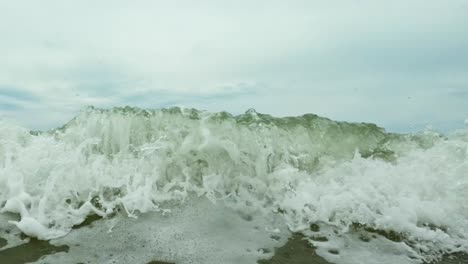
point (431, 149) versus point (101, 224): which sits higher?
point (431, 149)

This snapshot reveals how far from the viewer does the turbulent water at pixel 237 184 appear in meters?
4.42

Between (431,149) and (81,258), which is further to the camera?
(431,149)

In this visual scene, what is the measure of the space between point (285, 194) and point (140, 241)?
5.91 ft

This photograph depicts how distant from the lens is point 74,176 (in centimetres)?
520

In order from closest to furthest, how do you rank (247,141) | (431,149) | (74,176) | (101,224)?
1. (101,224)
2. (74,176)
3. (247,141)
4. (431,149)

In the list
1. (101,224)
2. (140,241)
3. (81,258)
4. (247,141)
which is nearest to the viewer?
(81,258)

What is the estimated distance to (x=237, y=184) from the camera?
5.43 m

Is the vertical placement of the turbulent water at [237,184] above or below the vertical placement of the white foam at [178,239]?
above

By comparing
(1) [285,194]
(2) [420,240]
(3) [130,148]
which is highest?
(3) [130,148]

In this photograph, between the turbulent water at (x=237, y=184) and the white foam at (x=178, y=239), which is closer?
the white foam at (x=178, y=239)

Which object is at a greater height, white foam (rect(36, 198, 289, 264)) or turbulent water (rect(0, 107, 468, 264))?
turbulent water (rect(0, 107, 468, 264))

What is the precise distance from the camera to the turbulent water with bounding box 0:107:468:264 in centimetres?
442

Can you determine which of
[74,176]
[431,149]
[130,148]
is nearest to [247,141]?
[130,148]

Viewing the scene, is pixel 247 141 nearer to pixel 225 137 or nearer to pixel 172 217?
pixel 225 137
